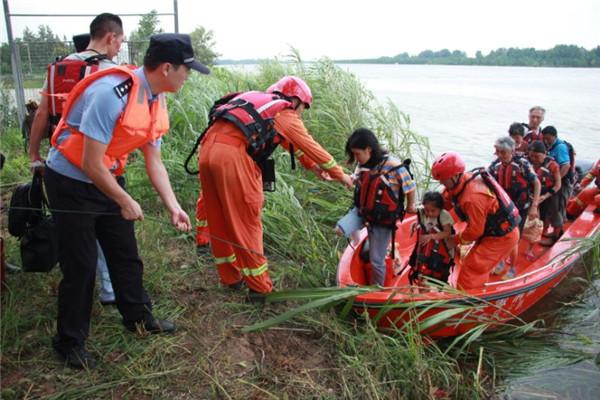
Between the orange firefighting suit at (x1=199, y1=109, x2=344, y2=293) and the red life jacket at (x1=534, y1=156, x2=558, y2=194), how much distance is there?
2715 millimetres

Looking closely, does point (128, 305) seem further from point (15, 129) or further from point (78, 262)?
point (15, 129)

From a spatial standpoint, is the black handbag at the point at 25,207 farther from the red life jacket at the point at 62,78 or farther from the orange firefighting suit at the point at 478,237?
the orange firefighting suit at the point at 478,237

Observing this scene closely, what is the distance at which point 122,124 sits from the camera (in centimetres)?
213

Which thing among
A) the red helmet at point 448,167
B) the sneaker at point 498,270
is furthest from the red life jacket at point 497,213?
the sneaker at point 498,270

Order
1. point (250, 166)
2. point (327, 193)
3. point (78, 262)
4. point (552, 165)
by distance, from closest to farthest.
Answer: point (78, 262), point (250, 166), point (552, 165), point (327, 193)

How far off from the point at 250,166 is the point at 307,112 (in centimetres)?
446

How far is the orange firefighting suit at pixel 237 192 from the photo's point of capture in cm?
301

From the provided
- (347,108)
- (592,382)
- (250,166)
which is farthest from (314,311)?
(347,108)

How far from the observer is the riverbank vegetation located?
246 centimetres

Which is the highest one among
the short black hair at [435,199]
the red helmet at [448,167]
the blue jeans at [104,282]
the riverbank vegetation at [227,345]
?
the red helmet at [448,167]

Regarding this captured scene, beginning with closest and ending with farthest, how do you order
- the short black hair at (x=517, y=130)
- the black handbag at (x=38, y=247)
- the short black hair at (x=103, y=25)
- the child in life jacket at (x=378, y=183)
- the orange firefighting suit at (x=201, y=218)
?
the black handbag at (x=38, y=247)
the short black hair at (x=103, y=25)
the child in life jacket at (x=378, y=183)
the orange firefighting suit at (x=201, y=218)
the short black hair at (x=517, y=130)

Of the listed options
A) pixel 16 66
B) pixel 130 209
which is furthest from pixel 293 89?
pixel 16 66

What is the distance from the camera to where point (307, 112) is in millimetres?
7383

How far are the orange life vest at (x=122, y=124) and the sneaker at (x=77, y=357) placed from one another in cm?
96
